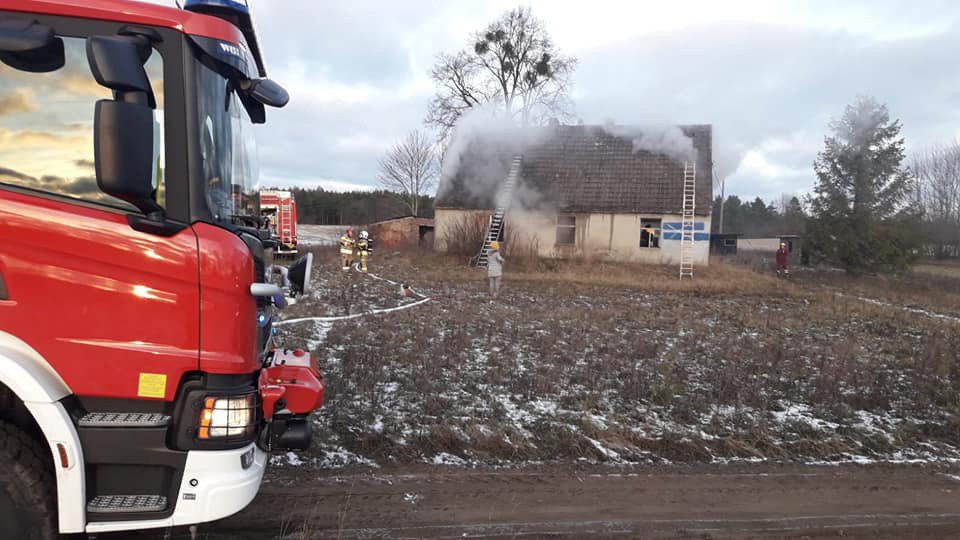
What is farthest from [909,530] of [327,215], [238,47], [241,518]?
[327,215]

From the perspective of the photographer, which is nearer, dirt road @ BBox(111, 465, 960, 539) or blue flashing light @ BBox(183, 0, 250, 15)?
blue flashing light @ BBox(183, 0, 250, 15)

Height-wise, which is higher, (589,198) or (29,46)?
(589,198)

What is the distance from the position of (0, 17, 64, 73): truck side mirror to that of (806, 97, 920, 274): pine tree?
2813cm

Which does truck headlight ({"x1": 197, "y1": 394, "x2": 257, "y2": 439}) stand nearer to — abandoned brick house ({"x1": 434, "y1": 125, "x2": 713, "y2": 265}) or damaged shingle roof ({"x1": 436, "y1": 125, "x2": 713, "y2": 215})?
abandoned brick house ({"x1": 434, "y1": 125, "x2": 713, "y2": 265})

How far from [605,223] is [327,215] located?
130 feet

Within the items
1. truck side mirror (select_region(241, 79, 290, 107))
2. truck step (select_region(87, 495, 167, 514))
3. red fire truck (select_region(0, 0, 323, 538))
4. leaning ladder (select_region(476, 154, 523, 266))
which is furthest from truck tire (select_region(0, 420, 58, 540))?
leaning ladder (select_region(476, 154, 523, 266))

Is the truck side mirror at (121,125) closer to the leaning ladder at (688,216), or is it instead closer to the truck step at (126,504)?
the truck step at (126,504)

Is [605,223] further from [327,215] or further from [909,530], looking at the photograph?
[327,215]

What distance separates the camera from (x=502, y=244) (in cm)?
2266

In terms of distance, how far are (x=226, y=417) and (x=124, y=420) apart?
0.41 m

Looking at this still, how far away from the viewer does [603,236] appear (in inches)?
913

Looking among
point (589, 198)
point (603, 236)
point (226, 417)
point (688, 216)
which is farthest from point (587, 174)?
point (226, 417)

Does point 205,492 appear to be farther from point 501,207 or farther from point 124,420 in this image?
point 501,207

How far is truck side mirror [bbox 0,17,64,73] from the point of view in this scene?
220 cm
